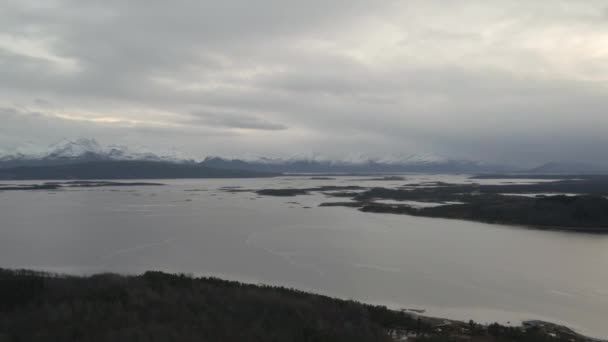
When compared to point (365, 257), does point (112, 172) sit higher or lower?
higher

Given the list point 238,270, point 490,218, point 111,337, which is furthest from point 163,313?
point 490,218

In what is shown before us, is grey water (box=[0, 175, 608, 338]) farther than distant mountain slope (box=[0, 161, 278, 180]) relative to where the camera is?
No

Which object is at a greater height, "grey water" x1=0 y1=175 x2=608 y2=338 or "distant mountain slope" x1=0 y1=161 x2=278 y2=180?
"distant mountain slope" x1=0 y1=161 x2=278 y2=180

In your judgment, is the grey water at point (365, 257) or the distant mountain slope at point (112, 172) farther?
the distant mountain slope at point (112, 172)

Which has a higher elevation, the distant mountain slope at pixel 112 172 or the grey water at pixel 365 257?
the distant mountain slope at pixel 112 172

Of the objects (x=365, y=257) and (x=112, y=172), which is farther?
(x=112, y=172)
